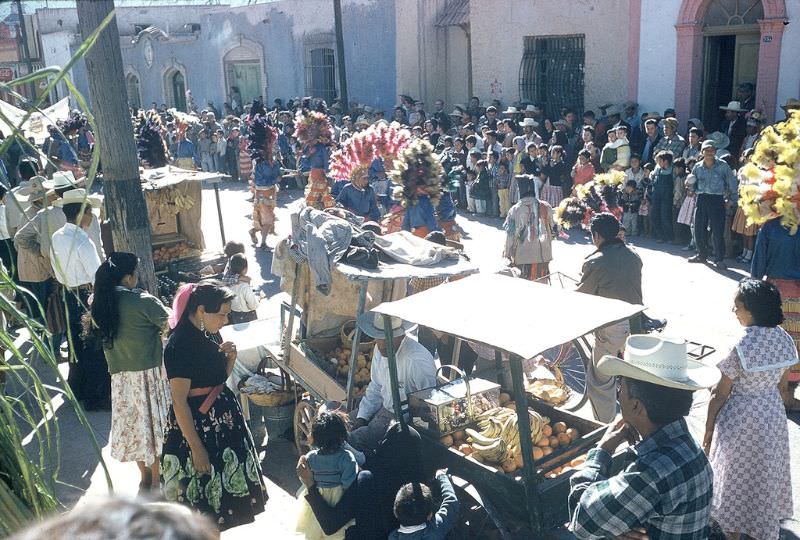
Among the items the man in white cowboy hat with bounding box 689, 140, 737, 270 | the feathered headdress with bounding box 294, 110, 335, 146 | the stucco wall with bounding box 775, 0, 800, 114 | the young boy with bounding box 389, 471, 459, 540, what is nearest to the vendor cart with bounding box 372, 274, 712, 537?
the young boy with bounding box 389, 471, 459, 540

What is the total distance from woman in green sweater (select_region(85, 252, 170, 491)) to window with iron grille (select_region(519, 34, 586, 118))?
1599cm

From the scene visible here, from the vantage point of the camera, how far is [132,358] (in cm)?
549

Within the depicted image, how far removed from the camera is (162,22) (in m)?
36.1

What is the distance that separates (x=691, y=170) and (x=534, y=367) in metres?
7.28

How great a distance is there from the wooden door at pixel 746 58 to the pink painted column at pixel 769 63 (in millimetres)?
744

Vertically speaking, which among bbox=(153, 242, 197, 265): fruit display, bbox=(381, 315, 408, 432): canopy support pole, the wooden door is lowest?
bbox=(153, 242, 197, 265): fruit display

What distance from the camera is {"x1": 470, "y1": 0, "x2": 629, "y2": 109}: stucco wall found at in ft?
60.3

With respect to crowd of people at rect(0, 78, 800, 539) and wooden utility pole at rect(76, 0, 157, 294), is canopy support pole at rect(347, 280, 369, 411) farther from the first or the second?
wooden utility pole at rect(76, 0, 157, 294)

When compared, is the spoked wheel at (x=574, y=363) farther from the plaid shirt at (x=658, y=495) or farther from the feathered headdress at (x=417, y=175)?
the plaid shirt at (x=658, y=495)

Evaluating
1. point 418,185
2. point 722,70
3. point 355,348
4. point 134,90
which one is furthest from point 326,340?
point 134,90

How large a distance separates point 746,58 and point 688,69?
1108 millimetres

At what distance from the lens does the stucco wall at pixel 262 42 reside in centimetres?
2620

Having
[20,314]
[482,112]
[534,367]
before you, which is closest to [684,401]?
[20,314]

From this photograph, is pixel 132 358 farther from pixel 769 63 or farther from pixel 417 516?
pixel 769 63
